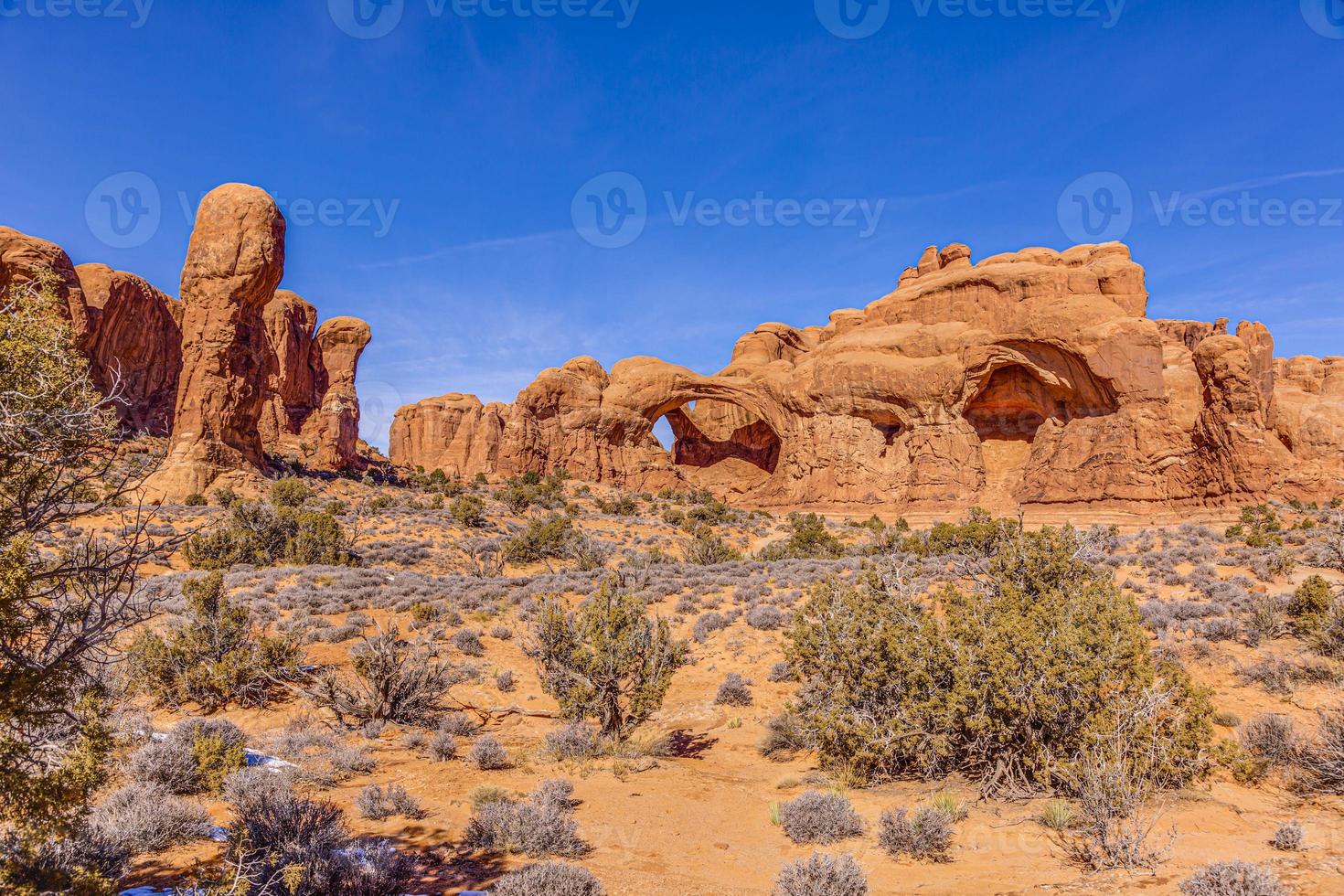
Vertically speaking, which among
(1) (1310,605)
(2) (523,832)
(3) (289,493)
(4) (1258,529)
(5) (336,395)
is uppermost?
(5) (336,395)

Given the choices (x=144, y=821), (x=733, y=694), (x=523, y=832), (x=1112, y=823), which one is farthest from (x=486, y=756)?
(x=1112, y=823)

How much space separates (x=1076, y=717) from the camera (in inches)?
225

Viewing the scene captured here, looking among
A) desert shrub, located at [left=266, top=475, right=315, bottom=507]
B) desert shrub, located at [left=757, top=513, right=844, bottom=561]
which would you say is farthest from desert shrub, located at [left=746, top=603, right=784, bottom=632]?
desert shrub, located at [left=266, top=475, right=315, bottom=507]

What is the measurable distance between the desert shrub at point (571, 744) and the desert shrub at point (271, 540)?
42.4 ft

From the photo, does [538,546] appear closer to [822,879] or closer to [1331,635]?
[1331,635]

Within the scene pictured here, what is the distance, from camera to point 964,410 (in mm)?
36312

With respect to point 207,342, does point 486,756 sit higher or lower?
lower

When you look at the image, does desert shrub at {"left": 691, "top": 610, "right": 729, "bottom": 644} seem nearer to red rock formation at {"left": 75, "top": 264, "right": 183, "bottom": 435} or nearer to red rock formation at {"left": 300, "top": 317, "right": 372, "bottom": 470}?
red rock formation at {"left": 300, "top": 317, "right": 372, "bottom": 470}

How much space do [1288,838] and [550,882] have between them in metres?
4.73

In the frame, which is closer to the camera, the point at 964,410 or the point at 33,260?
the point at 33,260

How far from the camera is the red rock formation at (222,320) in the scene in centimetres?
2533

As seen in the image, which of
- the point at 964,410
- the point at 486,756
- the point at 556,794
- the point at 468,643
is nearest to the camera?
the point at 556,794

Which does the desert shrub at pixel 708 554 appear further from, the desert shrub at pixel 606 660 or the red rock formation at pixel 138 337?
the red rock formation at pixel 138 337

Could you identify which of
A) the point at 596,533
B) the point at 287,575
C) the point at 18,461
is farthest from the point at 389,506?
the point at 18,461
